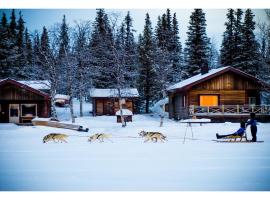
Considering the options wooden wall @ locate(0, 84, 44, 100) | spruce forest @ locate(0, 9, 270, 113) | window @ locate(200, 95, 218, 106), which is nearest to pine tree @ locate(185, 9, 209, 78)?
spruce forest @ locate(0, 9, 270, 113)

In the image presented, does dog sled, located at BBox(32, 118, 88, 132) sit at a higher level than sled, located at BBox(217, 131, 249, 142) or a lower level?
higher

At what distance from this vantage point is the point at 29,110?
26.8 m

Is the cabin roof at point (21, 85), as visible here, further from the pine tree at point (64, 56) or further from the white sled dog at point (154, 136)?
the white sled dog at point (154, 136)

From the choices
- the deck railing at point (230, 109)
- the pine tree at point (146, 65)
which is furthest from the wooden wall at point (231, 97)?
the pine tree at point (146, 65)

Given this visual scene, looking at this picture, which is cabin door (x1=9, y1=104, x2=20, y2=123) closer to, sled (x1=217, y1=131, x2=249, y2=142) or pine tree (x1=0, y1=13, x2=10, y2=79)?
pine tree (x1=0, y1=13, x2=10, y2=79)

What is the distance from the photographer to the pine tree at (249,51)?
29139 millimetres

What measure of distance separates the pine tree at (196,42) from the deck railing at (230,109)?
405 inches

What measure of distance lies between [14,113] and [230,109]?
17.6 m

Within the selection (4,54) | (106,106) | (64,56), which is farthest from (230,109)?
(4,54)

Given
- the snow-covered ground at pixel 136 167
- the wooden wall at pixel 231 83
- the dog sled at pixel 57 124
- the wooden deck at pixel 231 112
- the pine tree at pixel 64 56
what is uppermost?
the pine tree at pixel 64 56

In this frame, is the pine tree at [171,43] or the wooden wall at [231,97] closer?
the wooden wall at [231,97]

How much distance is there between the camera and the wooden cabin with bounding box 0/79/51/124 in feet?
85.2

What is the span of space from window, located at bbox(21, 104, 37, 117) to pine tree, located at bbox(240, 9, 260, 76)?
64.8ft
